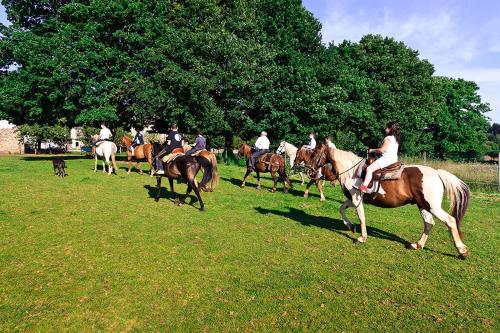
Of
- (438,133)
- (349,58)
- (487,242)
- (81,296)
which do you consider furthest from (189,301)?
(438,133)

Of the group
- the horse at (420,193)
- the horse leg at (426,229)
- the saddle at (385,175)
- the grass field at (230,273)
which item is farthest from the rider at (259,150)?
the horse leg at (426,229)

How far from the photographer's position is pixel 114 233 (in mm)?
9219

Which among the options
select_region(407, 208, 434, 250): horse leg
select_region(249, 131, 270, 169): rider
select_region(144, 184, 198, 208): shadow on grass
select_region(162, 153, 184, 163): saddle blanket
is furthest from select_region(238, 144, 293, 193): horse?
select_region(407, 208, 434, 250): horse leg

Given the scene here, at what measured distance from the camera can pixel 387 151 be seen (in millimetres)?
8562

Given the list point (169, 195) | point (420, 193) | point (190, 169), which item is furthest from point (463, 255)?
point (169, 195)

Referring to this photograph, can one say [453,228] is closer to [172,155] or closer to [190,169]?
[190,169]

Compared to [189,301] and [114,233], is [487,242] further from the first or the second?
[114,233]

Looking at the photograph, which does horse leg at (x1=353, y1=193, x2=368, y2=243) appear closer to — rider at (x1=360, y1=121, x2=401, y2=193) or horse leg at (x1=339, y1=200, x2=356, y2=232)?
horse leg at (x1=339, y1=200, x2=356, y2=232)

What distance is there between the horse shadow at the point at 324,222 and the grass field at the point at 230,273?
0.10 meters

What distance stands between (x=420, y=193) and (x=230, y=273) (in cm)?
513

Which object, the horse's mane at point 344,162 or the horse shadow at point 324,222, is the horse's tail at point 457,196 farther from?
the horse's mane at point 344,162

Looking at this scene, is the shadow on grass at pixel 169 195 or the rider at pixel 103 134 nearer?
the shadow on grass at pixel 169 195

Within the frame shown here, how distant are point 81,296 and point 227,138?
1207 inches

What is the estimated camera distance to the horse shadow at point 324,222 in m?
9.94
